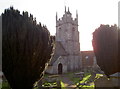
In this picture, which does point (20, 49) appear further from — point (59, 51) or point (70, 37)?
point (70, 37)

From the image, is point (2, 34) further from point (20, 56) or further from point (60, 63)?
point (60, 63)

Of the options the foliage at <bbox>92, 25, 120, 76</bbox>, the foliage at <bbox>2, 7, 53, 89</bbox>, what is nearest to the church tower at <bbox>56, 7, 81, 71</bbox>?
the foliage at <bbox>92, 25, 120, 76</bbox>

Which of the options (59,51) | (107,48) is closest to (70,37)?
(59,51)

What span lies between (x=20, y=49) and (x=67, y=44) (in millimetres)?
26246

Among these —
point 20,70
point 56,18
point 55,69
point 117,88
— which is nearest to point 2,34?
point 20,70

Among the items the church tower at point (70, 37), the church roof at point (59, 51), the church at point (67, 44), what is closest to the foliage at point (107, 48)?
the church roof at point (59, 51)

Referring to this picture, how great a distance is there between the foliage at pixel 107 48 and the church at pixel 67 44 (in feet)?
56.1

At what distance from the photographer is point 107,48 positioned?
14.3m

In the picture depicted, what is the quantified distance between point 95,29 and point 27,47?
937 centimetres

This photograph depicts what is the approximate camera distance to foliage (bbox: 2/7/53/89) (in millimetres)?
8914

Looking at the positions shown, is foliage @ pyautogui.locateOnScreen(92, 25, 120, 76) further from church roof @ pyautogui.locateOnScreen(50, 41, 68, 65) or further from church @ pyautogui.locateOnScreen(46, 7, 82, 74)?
church @ pyautogui.locateOnScreen(46, 7, 82, 74)

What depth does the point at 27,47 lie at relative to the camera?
30.0 ft

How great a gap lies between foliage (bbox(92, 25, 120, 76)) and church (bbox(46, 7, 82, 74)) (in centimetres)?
1709

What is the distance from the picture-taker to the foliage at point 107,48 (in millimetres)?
13793
